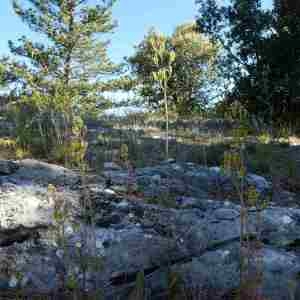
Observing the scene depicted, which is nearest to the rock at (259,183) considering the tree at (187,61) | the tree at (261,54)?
the tree at (261,54)

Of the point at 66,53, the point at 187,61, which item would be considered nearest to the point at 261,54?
the point at 66,53

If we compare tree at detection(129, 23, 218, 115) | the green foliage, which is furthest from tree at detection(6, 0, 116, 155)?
tree at detection(129, 23, 218, 115)

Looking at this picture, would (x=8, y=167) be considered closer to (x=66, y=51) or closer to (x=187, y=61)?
(x=66, y=51)

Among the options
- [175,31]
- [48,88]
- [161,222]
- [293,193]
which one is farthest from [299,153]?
[175,31]

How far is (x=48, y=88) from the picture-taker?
17.9m

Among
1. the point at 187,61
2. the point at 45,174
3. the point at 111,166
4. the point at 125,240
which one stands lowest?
the point at 125,240

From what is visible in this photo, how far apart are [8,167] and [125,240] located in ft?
5.07

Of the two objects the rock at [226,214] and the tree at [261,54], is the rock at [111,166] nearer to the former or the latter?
the rock at [226,214]

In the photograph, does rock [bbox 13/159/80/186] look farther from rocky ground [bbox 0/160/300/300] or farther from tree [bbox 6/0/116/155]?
tree [bbox 6/0/116/155]

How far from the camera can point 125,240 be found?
9.43ft

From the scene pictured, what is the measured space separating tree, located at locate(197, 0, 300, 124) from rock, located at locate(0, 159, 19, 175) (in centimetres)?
987

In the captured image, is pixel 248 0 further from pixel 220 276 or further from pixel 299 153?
pixel 220 276

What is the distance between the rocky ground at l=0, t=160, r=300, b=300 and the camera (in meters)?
2.53

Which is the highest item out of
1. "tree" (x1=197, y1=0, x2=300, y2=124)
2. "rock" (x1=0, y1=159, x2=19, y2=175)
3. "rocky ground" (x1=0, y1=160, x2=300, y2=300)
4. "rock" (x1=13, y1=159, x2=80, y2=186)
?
"tree" (x1=197, y1=0, x2=300, y2=124)
